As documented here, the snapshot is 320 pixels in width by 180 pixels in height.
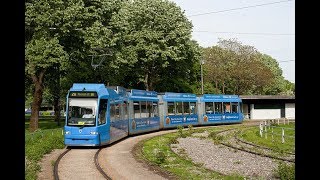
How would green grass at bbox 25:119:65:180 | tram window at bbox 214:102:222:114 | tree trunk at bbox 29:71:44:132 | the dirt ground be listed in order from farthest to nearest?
tram window at bbox 214:102:222:114 → tree trunk at bbox 29:71:44:132 → green grass at bbox 25:119:65:180 → the dirt ground

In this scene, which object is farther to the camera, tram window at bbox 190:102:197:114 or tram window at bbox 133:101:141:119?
tram window at bbox 190:102:197:114

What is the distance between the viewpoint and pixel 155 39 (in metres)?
44.6

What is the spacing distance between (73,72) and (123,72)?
6.72m

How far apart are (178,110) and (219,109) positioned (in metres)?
7.78

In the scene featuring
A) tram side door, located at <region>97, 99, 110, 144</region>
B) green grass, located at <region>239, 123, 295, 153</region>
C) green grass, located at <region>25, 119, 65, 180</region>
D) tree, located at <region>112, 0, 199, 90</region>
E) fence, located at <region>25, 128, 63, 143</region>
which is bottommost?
green grass, located at <region>239, 123, 295, 153</region>

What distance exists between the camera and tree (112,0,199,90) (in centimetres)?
4438

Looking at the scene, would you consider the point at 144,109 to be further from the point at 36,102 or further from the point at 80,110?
the point at 80,110

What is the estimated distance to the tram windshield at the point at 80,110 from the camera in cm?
1948

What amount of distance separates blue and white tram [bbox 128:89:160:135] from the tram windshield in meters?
7.58

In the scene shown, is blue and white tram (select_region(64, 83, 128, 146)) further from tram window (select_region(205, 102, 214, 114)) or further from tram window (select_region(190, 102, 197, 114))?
tram window (select_region(205, 102, 214, 114))

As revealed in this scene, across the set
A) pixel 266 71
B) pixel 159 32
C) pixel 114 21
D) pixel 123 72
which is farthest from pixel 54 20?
pixel 266 71

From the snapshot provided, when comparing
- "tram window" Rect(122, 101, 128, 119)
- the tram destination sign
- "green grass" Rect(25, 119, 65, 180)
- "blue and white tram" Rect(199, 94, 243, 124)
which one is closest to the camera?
"green grass" Rect(25, 119, 65, 180)

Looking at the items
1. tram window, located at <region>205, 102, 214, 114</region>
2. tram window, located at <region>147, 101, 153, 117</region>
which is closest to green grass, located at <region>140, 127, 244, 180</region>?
tram window, located at <region>147, 101, 153, 117</region>

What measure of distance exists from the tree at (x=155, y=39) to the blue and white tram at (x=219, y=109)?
686 centimetres
